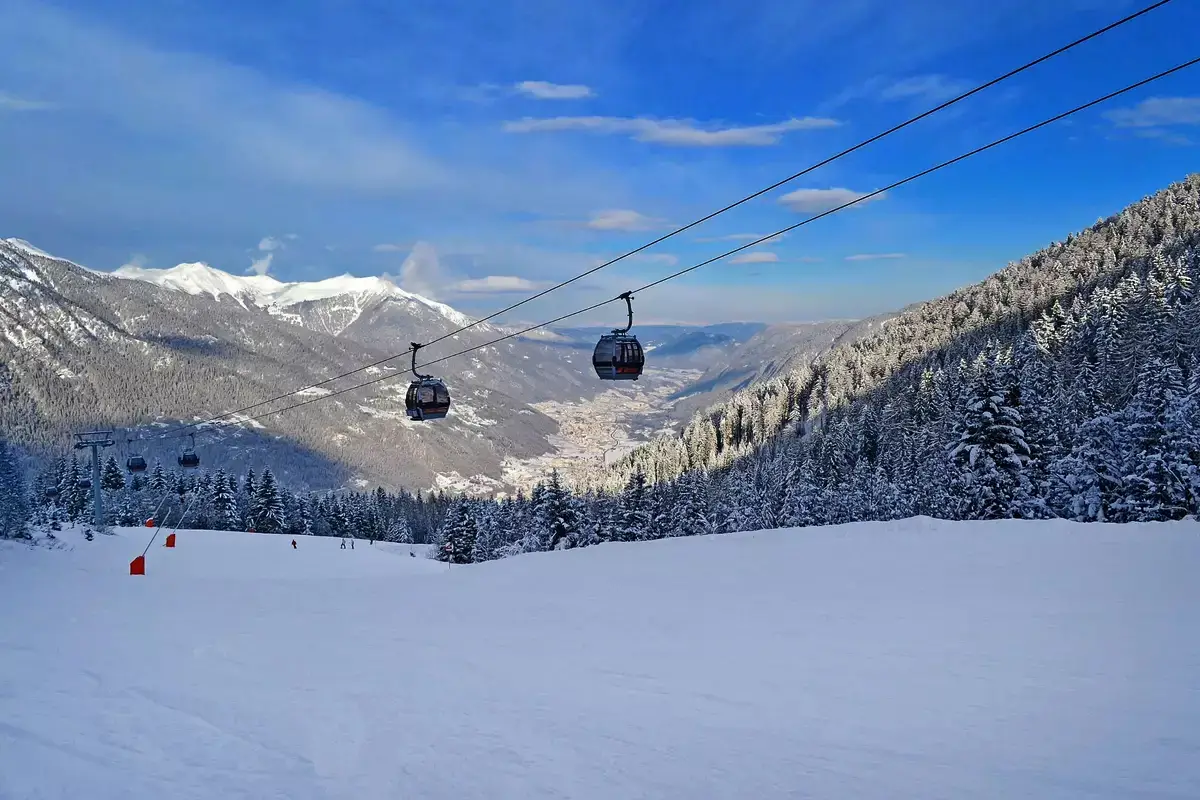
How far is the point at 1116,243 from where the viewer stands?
12900 centimetres

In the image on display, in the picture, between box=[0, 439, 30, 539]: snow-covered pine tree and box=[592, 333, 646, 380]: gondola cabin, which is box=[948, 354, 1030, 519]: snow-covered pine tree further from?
box=[0, 439, 30, 539]: snow-covered pine tree

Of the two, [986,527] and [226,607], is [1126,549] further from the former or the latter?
[226,607]

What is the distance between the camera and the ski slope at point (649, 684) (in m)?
6.43

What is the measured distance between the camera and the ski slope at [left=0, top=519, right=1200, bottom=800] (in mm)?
6434

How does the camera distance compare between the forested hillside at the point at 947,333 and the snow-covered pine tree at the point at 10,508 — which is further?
the forested hillside at the point at 947,333

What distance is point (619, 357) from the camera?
1545cm

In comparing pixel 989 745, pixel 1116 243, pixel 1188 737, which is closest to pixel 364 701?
pixel 989 745

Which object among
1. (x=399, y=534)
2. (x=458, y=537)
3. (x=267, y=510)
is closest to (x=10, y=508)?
(x=267, y=510)

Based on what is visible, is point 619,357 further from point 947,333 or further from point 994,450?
point 947,333

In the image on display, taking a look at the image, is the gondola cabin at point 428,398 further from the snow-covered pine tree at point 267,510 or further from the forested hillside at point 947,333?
the forested hillside at point 947,333

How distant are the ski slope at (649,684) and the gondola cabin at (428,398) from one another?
4907 millimetres

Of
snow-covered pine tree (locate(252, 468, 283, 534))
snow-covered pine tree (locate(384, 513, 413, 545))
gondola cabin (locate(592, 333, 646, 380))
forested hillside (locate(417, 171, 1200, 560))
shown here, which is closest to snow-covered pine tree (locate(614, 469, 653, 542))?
forested hillside (locate(417, 171, 1200, 560))

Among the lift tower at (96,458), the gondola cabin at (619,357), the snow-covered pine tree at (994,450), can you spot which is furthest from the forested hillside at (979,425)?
the lift tower at (96,458)

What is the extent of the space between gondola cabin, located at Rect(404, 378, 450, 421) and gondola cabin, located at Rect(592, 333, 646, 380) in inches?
227
